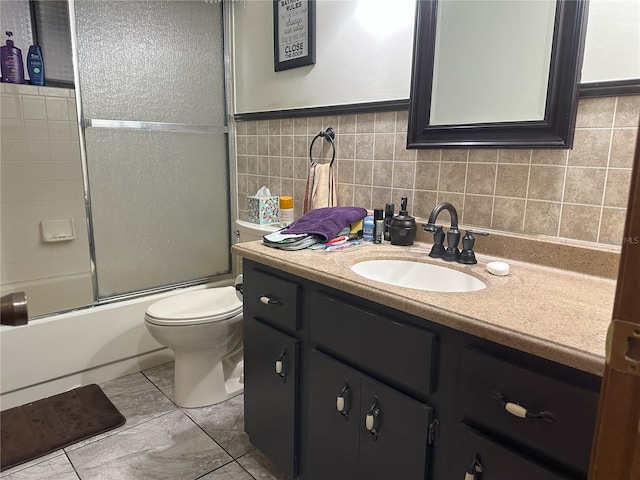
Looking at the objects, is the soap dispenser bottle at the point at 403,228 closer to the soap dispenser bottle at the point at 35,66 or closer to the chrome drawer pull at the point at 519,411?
the chrome drawer pull at the point at 519,411

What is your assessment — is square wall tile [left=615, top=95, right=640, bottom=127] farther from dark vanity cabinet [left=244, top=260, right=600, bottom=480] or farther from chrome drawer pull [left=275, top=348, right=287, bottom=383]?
chrome drawer pull [left=275, top=348, right=287, bottom=383]

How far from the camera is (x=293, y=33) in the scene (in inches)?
75.8

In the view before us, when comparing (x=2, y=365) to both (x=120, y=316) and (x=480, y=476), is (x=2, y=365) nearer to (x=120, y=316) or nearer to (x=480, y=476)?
(x=120, y=316)

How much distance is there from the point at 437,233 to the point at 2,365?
1.90 meters

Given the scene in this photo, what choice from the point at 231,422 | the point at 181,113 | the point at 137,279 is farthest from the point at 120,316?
the point at 181,113

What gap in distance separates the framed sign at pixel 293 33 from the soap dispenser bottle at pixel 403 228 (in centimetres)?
88

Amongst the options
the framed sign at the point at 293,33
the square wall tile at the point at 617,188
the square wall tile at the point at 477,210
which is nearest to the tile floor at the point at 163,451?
the square wall tile at the point at 477,210

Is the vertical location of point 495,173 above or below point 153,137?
below

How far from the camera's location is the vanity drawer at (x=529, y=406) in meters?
0.70

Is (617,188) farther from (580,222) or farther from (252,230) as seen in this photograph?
(252,230)

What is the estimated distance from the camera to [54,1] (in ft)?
6.72

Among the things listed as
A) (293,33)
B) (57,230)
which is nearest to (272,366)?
(293,33)

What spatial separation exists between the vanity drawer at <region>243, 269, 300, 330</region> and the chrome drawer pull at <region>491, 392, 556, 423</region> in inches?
23.6

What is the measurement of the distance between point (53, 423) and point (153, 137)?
1389 millimetres
